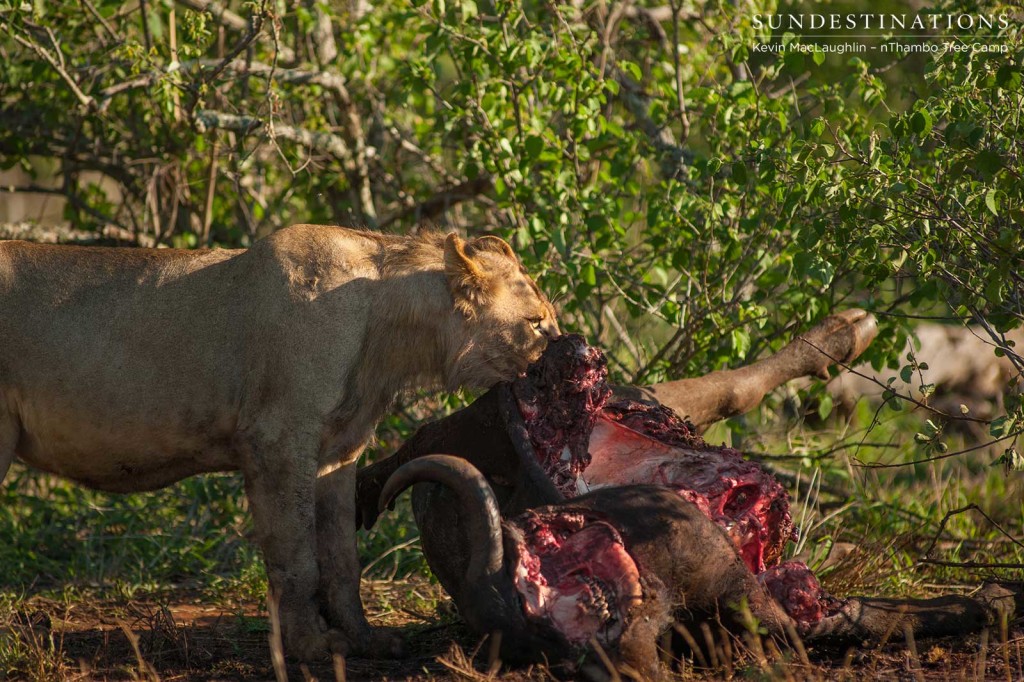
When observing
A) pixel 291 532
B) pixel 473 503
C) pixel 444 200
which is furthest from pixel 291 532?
pixel 444 200

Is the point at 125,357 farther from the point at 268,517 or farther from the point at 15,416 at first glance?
the point at 268,517

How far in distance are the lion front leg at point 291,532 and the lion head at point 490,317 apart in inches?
25.2

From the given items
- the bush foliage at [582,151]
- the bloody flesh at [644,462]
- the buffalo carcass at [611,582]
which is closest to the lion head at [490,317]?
the bloody flesh at [644,462]

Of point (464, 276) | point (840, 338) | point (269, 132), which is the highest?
point (269, 132)

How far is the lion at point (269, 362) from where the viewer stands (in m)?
3.82

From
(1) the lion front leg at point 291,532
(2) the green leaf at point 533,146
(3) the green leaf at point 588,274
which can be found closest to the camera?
(1) the lion front leg at point 291,532

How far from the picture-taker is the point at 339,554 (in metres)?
4.09

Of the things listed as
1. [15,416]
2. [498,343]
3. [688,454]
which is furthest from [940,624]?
[15,416]

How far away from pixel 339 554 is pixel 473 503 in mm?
1150

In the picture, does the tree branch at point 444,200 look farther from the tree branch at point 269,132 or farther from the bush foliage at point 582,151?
the tree branch at point 269,132

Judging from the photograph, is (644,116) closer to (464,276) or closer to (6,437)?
(464,276)

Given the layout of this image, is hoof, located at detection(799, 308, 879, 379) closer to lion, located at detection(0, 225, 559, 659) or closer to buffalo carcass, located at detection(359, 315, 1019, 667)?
buffalo carcass, located at detection(359, 315, 1019, 667)

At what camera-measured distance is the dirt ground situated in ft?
11.1

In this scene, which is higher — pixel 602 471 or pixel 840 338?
pixel 840 338
